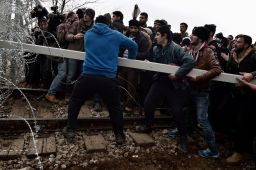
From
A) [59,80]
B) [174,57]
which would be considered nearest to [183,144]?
[174,57]

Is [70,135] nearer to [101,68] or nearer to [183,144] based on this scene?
[101,68]

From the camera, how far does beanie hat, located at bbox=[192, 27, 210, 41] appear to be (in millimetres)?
5488

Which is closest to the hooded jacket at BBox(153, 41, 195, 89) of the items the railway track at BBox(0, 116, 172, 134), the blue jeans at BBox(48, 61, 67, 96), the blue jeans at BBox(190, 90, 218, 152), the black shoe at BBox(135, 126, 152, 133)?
the blue jeans at BBox(190, 90, 218, 152)

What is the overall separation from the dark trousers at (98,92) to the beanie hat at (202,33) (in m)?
1.74

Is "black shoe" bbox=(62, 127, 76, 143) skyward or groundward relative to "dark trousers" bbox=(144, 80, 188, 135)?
groundward

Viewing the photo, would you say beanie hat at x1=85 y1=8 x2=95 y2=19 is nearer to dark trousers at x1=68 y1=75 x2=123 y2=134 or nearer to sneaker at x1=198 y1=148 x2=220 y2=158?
dark trousers at x1=68 y1=75 x2=123 y2=134

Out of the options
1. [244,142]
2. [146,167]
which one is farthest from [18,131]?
[244,142]

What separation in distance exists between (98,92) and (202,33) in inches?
85.9

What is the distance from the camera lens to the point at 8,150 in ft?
15.9

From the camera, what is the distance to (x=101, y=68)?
5.24 metres

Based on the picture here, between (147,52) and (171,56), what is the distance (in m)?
1.37

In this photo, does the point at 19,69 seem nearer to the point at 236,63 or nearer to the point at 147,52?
the point at 147,52

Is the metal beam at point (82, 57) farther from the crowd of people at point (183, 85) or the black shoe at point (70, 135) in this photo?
the black shoe at point (70, 135)

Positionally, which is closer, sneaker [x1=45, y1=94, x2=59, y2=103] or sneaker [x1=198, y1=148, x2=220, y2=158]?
sneaker [x1=198, y1=148, x2=220, y2=158]
